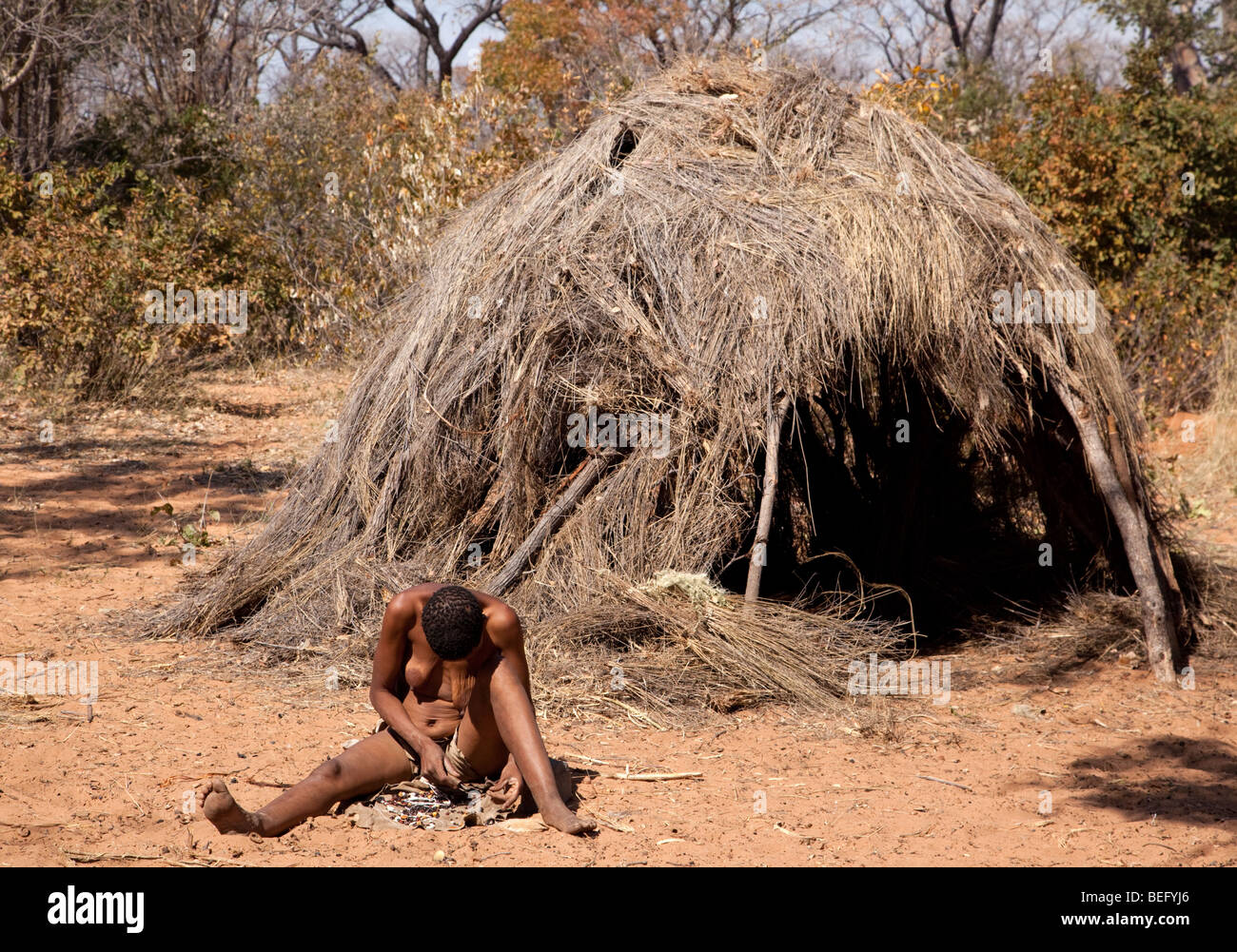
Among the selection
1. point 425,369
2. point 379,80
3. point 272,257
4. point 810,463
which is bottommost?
point 810,463

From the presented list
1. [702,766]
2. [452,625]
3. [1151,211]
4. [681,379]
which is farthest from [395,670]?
[1151,211]

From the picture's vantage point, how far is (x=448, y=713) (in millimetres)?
4195

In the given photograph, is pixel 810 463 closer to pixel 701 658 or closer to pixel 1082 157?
pixel 701 658

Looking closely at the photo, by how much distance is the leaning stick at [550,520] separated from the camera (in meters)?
6.11

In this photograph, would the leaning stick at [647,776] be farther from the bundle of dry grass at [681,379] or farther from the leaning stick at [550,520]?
the leaning stick at [550,520]

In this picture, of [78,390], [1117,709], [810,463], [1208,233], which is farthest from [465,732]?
[1208,233]

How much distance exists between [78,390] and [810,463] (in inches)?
305

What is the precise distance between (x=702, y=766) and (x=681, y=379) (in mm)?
2051

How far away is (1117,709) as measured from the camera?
19.2 feet

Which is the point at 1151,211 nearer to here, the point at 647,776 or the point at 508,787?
the point at 647,776

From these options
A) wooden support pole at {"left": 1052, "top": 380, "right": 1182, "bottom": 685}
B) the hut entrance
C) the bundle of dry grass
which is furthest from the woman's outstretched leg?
wooden support pole at {"left": 1052, "top": 380, "right": 1182, "bottom": 685}

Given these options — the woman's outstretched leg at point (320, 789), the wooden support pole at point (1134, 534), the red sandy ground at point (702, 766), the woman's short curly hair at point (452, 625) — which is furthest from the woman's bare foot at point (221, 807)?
the wooden support pole at point (1134, 534)

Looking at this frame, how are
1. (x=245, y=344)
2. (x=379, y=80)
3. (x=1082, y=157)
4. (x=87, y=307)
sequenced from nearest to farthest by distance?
(x=87, y=307), (x=1082, y=157), (x=245, y=344), (x=379, y=80)

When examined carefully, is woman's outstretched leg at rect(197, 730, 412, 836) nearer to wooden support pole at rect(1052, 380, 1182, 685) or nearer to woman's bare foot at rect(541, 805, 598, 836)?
woman's bare foot at rect(541, 805, 598, 836)
